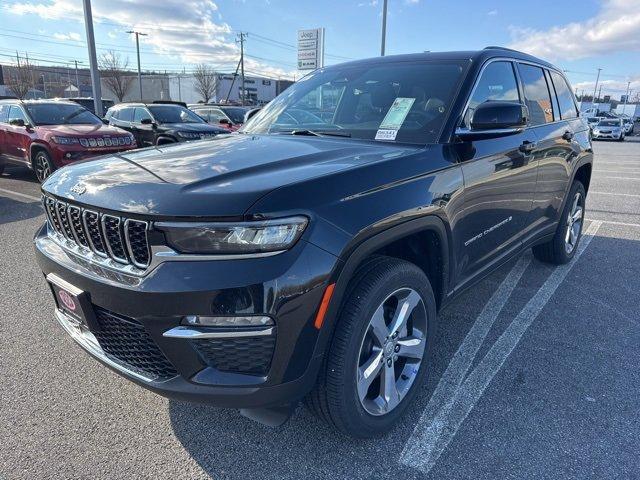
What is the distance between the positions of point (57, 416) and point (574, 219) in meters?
4.91

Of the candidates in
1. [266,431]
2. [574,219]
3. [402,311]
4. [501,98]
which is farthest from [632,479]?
[574,219]

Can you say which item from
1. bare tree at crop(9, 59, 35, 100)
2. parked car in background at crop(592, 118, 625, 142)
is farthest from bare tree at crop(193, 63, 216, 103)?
parked car in background at crop(592, 118, 625, 142)

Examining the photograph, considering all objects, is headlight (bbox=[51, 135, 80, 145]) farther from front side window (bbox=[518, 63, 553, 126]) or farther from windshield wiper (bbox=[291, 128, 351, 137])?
front side window (bbox=[518, 63, 553, 126])

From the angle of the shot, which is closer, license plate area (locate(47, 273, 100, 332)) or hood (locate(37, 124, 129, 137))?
license plate area (locate(47, 273, 100, 332))

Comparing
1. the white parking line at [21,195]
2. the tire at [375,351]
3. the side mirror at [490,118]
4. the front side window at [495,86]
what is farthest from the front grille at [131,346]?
the white parking line at [21,195]

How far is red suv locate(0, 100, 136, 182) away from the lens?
8.55m

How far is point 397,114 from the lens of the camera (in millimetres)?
2902

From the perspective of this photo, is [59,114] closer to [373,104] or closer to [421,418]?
[373,104]

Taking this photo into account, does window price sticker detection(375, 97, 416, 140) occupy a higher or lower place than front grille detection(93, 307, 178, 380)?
higher

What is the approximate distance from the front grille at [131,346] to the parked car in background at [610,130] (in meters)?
35.5

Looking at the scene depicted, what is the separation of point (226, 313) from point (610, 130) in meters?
36.5

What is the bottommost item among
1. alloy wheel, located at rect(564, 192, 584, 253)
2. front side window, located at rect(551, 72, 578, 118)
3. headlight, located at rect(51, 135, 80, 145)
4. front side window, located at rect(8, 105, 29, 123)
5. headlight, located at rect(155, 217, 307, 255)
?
alloy wheel, located at rect(564, 192, 584, 253)

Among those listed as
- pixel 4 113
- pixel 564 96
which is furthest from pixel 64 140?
pixel 564 96

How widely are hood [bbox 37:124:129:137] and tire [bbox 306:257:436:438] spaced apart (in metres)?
8.26
